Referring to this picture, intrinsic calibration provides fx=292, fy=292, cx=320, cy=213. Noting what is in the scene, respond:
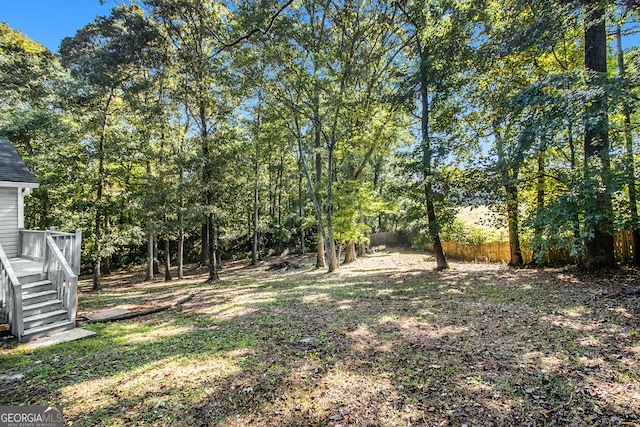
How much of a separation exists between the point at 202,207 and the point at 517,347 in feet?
39.0

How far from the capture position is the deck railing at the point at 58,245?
23.7 ft

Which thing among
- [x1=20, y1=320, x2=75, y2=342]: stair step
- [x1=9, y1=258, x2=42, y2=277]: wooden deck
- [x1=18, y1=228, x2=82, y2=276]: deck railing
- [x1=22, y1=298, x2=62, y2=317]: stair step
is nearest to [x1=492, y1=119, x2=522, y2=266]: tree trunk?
[x1=20, y1=320, x2=75, y2=342]: stair step

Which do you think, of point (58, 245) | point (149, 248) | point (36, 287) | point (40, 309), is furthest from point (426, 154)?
point (149, 248)

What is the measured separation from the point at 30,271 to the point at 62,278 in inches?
37.4

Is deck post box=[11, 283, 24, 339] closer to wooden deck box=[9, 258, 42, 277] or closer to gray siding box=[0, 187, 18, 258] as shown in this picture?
wooden deck box=[9, 258, 42, 277]

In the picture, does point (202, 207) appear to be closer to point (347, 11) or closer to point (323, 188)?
point (323, 188)

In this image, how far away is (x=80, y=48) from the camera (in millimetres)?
11820

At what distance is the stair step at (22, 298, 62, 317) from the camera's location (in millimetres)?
5836

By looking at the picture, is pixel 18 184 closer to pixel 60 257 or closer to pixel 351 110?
pixel 60 257

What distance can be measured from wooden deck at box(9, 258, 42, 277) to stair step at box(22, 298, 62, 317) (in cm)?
82

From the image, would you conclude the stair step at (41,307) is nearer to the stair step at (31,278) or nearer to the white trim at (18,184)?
the stair step at (31,278)

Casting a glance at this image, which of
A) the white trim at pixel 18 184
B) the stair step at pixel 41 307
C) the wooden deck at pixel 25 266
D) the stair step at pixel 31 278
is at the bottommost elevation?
the stair step at pixel 41 307

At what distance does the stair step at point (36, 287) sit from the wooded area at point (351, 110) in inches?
244

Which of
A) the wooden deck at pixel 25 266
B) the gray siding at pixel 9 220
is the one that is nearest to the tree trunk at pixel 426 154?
the wooden deck at pixel 25 266
